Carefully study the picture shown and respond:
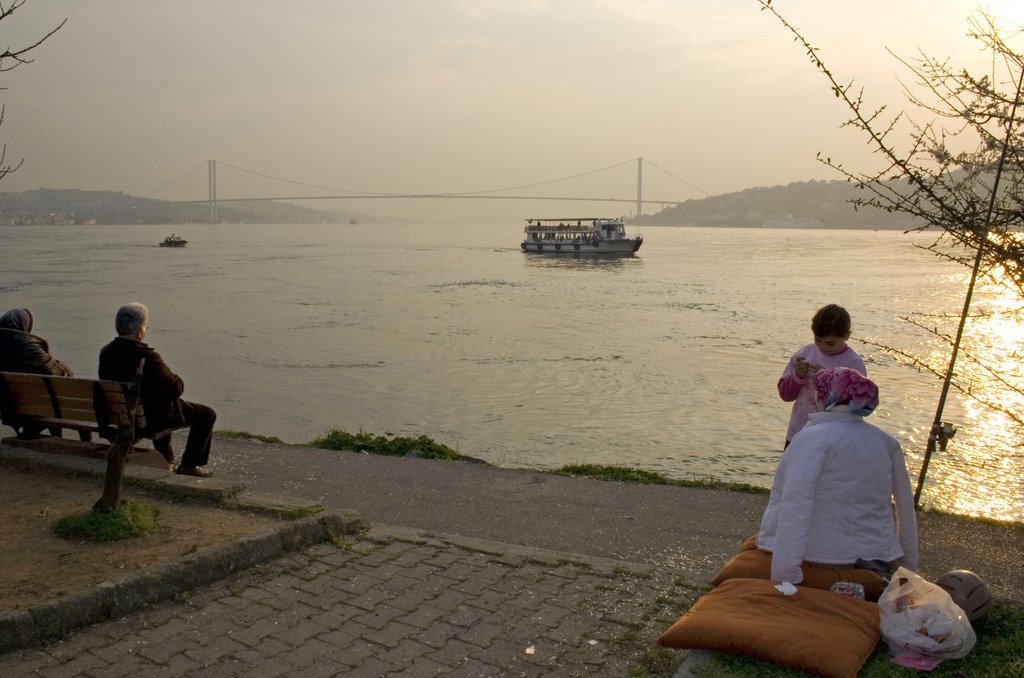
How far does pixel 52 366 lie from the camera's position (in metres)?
6.88

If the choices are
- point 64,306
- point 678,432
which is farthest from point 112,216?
point 678,432

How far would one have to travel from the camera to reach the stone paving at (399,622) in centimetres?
345

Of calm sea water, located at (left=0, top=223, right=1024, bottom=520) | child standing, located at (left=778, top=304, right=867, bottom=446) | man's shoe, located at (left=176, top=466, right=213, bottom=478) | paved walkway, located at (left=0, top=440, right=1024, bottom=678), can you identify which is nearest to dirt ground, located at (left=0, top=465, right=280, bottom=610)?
paved walkway, located at (left=0, top=440, right=1024, bottom=678)

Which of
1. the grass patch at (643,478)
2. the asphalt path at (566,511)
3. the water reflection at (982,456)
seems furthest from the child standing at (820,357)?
the grass patch at (643,478)

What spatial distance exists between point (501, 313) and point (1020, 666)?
85.7ft

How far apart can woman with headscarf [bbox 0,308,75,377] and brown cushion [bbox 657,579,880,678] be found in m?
5.29

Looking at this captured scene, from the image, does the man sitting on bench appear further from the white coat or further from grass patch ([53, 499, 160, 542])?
the white coat

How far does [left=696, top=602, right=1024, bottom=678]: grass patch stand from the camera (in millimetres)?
3256

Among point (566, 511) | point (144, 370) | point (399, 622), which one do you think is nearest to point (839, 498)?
point (399, 622)

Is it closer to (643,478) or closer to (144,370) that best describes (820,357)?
(643,478)

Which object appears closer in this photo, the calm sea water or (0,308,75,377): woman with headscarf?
(0,308,75,377): woman with headscarf

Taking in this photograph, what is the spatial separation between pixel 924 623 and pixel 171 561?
3317mm

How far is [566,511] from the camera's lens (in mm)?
5953

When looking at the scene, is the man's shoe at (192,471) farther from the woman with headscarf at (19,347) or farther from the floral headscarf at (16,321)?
the floral headscarf at (16,321)
